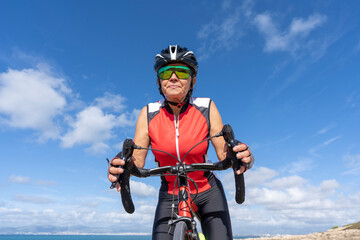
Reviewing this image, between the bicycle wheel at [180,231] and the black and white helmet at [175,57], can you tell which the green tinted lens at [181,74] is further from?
the bicycle wheel at [180,231]

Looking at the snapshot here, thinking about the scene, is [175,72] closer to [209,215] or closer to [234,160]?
[234,160]

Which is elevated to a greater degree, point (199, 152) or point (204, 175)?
point (199, 152)

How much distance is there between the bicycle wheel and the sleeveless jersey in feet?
3.09

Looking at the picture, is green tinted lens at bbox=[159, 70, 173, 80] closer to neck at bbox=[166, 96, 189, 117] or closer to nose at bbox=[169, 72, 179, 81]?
nose at bbox=[169, 72, 179, 81]

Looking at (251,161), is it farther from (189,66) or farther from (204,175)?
(189,66)

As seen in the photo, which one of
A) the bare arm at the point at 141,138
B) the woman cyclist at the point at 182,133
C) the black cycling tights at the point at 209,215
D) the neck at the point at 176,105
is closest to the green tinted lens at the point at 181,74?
the woman cyclist at the point at 182,133

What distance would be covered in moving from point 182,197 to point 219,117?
1.65 metres

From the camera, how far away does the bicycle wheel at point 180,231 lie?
2928 mm

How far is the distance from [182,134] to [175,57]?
51.7 inches

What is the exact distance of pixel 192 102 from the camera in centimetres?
470

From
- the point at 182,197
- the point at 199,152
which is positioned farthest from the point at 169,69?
the point at 182,197

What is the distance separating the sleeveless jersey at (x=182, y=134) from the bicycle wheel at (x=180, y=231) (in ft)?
3.09

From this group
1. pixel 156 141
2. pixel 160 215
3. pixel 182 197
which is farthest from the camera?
pixel 156 141

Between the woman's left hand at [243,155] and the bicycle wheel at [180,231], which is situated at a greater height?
the woman's left hand at [243,155]
